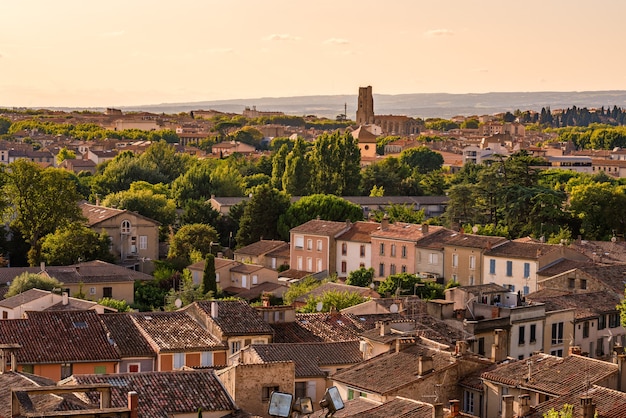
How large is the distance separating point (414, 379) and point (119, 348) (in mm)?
8762

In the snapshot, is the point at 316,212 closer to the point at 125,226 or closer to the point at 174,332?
the point at 125,226

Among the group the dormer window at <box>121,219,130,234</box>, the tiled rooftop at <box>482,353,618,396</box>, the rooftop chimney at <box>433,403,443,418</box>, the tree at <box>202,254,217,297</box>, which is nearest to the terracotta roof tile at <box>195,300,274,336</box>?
the tiled rooftop at <box>482,353,618,396</box>

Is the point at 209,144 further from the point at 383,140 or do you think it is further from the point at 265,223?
the point at 265,223

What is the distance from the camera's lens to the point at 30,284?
147ft

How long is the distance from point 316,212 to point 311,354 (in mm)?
37406

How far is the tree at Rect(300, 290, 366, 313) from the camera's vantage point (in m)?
40.8

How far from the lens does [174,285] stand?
51.9 m

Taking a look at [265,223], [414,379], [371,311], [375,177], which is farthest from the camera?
[375,177]

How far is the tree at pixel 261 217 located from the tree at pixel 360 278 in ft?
40.2

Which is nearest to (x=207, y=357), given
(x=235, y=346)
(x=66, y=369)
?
(x=235, y=346)

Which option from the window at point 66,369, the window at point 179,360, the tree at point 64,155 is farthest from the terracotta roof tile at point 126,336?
the tree at point 64,155

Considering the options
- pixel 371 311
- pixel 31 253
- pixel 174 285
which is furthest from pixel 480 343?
pixel 31 253

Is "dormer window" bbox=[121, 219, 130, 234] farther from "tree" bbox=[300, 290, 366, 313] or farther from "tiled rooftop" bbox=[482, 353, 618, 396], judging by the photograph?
"tiled rooftop" bbox=[482, 353, 618, 396]

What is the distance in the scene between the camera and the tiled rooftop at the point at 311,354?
90.1 ft
